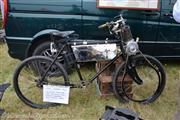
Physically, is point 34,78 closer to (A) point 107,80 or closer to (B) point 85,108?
(B) point 85,108

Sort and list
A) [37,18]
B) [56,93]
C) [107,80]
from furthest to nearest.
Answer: [37,18] < [107,80] < [56,93]

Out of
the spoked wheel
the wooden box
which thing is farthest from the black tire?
the spoked wheel

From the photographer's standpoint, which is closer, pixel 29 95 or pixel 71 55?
pixel 71 55

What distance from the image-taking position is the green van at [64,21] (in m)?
4.48

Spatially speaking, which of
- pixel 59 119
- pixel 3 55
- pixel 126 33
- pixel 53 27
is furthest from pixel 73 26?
pixel 3 55

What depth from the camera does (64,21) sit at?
456cm

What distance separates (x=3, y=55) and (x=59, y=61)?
2.38m

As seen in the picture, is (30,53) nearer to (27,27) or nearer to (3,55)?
(27,27)

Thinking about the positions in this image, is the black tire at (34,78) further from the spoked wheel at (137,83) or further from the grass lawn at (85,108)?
the spoked wheel at (137,83)

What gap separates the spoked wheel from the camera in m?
3.85

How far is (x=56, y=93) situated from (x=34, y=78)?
0.48 m

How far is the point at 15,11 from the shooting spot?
4.48 meters

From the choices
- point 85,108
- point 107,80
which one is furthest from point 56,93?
point 107,80

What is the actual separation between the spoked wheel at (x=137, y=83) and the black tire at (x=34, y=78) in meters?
0.70
